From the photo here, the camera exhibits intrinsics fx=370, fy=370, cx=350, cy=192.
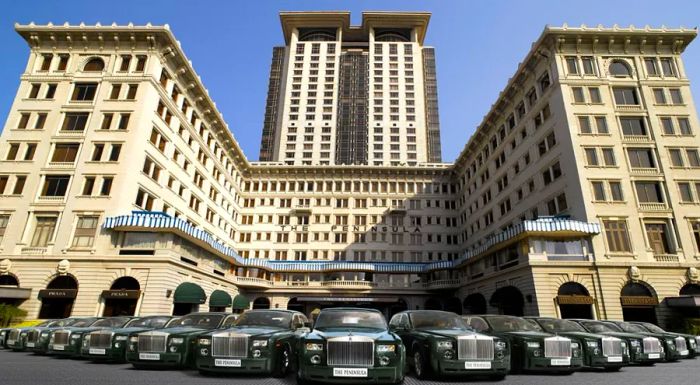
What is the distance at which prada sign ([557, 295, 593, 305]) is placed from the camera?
1054 inches

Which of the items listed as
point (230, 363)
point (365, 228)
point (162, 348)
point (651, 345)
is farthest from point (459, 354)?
point (365, 228)

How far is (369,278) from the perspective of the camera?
4925cm

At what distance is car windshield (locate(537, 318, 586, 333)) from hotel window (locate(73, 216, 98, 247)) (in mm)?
30484

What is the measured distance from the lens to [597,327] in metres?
13.4

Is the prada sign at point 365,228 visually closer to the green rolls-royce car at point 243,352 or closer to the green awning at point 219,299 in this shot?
the green awning at point 219,299

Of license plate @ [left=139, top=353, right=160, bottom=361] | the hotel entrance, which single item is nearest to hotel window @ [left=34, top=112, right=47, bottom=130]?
license plate @ [left=139, top=353, right=160, bottom=361]

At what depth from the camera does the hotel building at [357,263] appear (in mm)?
27484

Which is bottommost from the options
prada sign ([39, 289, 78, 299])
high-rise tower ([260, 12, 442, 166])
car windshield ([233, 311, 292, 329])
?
car windshield ([233, 311, 292, 329])

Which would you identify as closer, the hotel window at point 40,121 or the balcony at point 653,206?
the balcony at point 653,206

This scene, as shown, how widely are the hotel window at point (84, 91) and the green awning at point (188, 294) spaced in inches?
742

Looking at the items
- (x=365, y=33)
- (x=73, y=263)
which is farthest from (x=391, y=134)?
(x=73, y=263)

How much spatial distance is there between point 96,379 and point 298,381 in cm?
475

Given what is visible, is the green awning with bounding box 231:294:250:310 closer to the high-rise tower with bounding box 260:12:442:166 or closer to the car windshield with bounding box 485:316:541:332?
the car windshield with bounding box 485:316:541:332

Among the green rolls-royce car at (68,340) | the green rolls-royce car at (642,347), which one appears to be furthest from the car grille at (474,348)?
the green rolls-royce car at (68,340)
